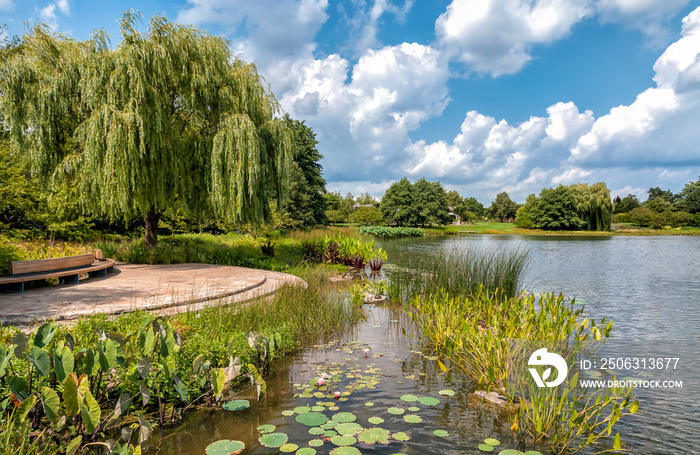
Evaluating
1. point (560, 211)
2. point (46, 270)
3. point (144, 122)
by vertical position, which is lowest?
point (46, 270)

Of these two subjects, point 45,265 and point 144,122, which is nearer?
point 45,265

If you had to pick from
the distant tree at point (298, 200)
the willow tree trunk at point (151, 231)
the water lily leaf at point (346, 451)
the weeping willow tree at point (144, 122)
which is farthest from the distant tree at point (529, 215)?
the water lily leaf at point (346, 451)

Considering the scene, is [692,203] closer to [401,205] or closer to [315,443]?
[401,205]

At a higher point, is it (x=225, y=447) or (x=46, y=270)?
(x=46, y=270)

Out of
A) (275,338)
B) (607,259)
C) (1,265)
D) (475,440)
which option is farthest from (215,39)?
(607,259)

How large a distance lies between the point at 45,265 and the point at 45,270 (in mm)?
135

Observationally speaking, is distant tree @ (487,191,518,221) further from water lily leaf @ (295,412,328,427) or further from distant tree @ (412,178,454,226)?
water lily leaf @ (295,412,328,427)

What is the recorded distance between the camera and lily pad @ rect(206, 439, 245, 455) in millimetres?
2688

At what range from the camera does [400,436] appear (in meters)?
2.97

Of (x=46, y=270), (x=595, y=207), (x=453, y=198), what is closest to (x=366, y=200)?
(x=453, y=198)

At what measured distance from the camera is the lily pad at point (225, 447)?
106 inches

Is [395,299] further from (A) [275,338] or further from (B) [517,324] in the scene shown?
(A) [275,338]

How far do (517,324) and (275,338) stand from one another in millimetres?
2918

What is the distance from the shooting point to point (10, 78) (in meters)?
9.65
